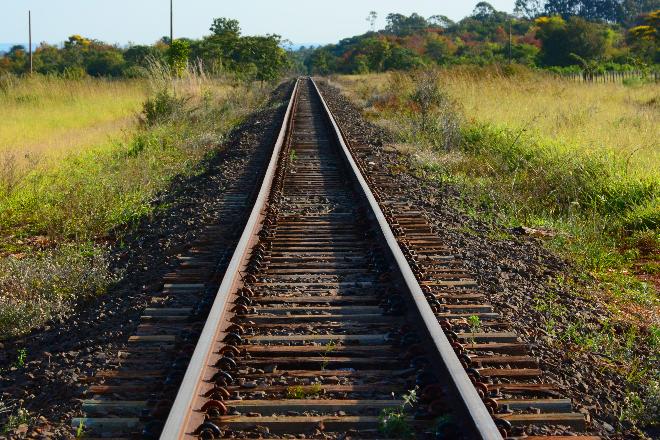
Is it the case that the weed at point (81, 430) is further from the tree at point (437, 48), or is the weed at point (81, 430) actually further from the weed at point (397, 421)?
the tree at point (437, 48)

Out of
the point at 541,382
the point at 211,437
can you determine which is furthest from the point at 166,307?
the point at 541,382

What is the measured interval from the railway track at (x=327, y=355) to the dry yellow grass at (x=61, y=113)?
28.1ft

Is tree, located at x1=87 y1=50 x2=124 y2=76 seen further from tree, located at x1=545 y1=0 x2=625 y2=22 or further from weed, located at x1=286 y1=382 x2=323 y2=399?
tree, located at x1=545 y1=0 x2=625 y2=22

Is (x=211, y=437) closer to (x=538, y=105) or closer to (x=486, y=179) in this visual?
(x=486, y=179)

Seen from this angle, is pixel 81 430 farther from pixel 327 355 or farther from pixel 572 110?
pixel 572 110

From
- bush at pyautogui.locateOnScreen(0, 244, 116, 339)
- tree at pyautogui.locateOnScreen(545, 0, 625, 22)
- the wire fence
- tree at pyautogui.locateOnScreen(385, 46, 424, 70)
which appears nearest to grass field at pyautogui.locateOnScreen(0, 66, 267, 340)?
bush at pyautogui.locateOnScreen(0, 244, 116, 339)

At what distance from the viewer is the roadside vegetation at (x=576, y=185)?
4539 mm

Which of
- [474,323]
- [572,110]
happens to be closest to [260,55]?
[572,110]

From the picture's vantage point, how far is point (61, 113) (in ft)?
74.7

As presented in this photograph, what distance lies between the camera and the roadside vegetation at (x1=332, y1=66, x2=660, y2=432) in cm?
454

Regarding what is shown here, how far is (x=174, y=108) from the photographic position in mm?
17312

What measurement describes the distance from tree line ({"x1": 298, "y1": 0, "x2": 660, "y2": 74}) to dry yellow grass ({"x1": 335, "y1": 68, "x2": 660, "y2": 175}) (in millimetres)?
4615

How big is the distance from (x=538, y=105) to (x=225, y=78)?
706 inches

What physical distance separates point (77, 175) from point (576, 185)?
663 centimetres
